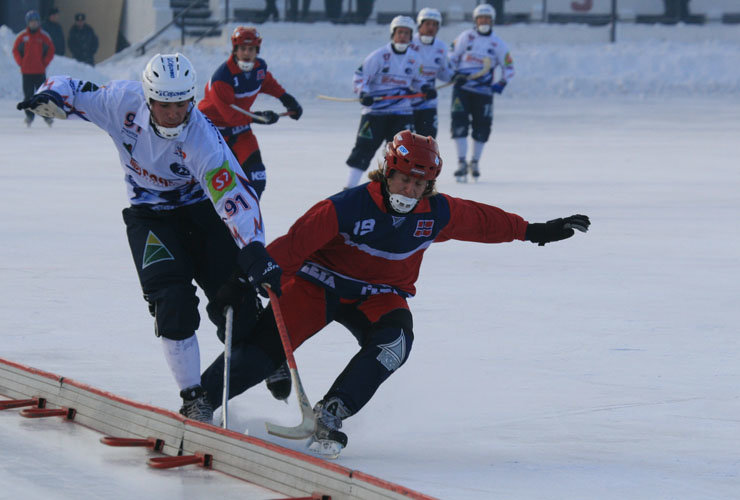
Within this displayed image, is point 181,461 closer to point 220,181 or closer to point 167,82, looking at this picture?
point 220,181

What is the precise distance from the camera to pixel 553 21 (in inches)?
1077

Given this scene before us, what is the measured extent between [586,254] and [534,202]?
254 cm

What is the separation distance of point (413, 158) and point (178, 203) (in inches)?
33.4

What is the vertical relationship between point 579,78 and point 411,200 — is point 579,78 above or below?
below

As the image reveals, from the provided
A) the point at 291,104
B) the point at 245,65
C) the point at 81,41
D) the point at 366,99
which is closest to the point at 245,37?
the point at 245,65

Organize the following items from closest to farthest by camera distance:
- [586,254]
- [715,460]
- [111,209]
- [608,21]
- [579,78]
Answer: [715,460] < [586,254] < [111,209] < [579,78] < [608,21]

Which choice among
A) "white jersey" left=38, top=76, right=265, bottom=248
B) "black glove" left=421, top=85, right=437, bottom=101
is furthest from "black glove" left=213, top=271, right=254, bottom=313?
"black glove" left=421, top=85, right=437, bottom=101

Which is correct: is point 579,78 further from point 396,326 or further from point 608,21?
point 396,326

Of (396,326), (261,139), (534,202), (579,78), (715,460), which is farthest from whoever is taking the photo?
(579,78)

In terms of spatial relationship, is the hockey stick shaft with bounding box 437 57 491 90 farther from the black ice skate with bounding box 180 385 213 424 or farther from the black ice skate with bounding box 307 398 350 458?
the black ice skate with bounding box 307 398 350 458

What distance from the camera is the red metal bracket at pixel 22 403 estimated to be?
425 centimetres

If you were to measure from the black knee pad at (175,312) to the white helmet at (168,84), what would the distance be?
486 mm

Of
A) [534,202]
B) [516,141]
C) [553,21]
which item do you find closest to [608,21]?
[553,21]

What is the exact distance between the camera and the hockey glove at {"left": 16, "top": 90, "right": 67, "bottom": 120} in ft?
13.7
